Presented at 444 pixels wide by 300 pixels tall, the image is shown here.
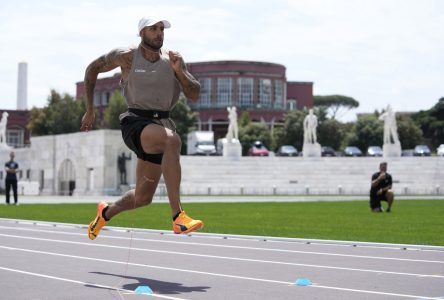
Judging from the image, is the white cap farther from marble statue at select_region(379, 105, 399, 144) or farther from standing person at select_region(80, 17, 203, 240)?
marble statue at select_region(379, 105, 399, 144)

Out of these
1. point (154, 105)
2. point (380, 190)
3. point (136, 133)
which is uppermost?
point (154, 105)

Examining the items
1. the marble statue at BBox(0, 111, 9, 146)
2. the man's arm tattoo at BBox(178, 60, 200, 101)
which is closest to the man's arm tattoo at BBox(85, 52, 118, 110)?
the man's arm tattoo at BBox(178, 60, 200, 101)

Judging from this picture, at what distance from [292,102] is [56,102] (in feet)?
122

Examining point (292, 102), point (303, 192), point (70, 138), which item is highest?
point (292, 102)

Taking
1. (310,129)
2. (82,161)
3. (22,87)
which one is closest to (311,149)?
(310,129)

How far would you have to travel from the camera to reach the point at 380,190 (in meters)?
24.2

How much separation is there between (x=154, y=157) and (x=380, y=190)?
57.9ft

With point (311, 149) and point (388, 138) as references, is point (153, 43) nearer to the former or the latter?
point (311, 149)

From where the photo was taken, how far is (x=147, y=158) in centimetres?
737

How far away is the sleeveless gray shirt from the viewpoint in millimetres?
7305

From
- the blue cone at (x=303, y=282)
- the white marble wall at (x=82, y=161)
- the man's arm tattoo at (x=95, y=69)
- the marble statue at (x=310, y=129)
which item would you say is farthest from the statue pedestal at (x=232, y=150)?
the blue cone at (x=303, y=282)

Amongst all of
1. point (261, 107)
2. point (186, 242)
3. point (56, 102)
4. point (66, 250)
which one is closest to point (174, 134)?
point (66, 250)

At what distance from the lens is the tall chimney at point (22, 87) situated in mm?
114062

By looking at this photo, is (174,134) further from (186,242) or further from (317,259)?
(186,242)
